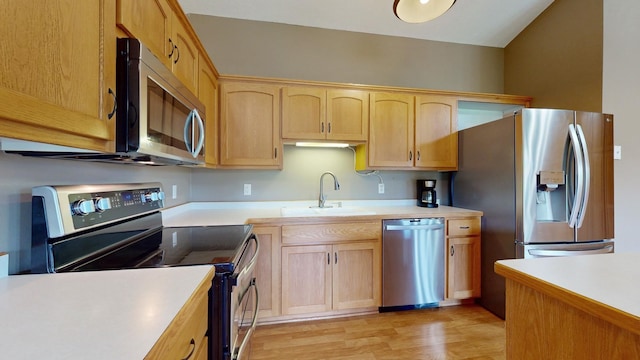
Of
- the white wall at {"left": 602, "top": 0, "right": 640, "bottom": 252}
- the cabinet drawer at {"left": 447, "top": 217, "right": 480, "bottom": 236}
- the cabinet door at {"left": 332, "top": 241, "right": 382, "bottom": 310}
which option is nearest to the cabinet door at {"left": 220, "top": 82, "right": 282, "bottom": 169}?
the cabinet door at {"left": 332, "top": 241, "right": 382, "bottom": 310}

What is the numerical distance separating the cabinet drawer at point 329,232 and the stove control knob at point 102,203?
1149mm

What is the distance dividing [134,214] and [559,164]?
113 inches

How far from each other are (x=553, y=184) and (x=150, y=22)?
2.74 m

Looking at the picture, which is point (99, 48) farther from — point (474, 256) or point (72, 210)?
point (474, 256)

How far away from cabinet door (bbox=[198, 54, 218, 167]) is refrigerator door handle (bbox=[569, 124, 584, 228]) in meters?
2.74

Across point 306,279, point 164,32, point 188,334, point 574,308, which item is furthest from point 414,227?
point 164,32

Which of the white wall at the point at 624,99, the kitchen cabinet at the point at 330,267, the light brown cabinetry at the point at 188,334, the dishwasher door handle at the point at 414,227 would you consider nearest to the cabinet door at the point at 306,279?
the kitchen cabinet at the point at 330,267

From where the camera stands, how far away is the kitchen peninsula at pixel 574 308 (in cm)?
59

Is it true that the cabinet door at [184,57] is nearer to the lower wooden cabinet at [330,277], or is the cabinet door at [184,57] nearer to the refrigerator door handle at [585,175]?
the lower wooden cabinet at [330,277]

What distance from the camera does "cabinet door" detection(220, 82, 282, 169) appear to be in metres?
2.23

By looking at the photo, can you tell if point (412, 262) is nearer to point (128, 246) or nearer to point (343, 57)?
point (128, 246)

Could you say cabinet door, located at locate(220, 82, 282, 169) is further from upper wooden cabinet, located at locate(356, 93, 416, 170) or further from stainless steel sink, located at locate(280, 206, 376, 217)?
upper wooden cabinet, located at locate(356, 93, 416, 170)

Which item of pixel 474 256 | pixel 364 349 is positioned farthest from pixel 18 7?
pixel 474 256

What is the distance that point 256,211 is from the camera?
2314mm
